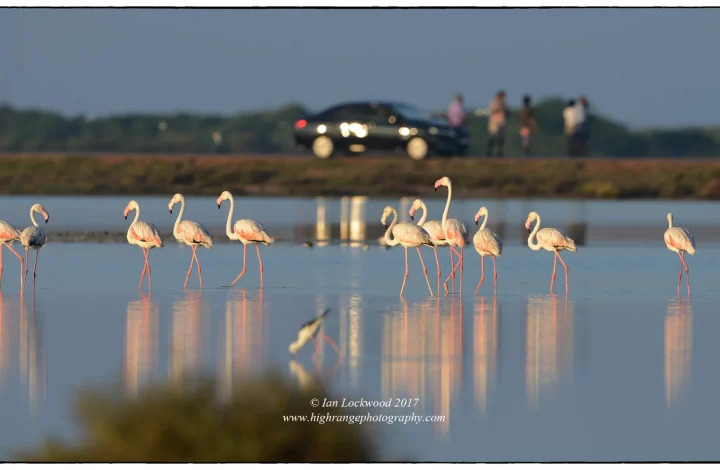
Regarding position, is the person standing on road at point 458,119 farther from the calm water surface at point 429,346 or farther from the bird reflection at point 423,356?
the bird reflection at point 423,356

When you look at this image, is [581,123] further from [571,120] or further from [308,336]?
[308,336]

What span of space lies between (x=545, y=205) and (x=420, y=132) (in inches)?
180

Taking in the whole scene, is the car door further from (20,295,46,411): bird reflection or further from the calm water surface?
(20,295,46,411): bird reflection

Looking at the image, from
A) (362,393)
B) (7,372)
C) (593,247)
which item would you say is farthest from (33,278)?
(593,247)

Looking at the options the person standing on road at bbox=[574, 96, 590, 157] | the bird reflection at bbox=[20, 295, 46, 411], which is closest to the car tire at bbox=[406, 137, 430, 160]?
the person standing on road at bbox=[574, 96, 590, 157]

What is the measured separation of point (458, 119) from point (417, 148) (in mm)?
1509

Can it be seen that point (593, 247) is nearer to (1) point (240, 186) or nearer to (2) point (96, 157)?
(1) point (240, 186)

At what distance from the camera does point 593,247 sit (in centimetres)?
2412

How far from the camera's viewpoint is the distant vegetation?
200 ft

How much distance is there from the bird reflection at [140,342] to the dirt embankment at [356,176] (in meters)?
20.8

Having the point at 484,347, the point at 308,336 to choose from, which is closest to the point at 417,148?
the point at 484,347

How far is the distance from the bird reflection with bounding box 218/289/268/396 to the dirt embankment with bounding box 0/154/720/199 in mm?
20257

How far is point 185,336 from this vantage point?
1446 cm

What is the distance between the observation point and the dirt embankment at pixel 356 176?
37.5 meters
